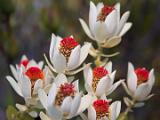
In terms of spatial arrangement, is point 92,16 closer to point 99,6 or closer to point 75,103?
point 99,6

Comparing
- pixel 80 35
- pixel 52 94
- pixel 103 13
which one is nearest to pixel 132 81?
pixel 103 13

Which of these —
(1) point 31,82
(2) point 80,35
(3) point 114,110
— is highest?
(2) point 80,35

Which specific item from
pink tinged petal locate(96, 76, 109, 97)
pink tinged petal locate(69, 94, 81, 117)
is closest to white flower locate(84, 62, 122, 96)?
pink tinged petal locate(96, 76, 109, 97)

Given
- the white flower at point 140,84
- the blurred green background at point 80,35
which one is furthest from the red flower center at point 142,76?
the blurred green background at point 80,35

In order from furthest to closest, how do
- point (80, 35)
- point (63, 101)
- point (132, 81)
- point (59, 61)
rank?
point (80, 35) → point (132, 81) → point (59, 61) → point (63, 101)

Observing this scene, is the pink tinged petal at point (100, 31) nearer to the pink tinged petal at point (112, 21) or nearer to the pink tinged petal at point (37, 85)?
the pink tinged petal at point (112, 21)

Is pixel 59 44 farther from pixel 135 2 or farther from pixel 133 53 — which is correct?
pixel 133 53

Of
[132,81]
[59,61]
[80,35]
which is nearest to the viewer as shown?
[59,61]
